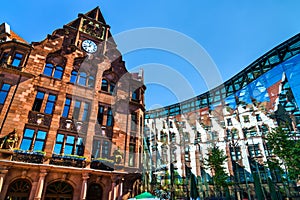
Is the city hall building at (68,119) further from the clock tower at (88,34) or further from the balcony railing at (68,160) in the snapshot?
the clock tower at (88,34)

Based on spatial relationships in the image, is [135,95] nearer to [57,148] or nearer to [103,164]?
[103,164]

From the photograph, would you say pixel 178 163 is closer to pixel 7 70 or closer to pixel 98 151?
pixel 98 151

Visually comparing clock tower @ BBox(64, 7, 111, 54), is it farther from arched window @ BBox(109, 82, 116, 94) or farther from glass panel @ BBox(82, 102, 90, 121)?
glass panel @ BBox(82, 102, 90, 121)

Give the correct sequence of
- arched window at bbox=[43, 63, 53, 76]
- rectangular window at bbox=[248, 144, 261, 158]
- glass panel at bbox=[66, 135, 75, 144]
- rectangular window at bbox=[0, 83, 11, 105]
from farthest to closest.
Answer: rectangular window at bbox=[248, 144, 261, 158] → arched window at bbox=[43, 63, 53, 76] → glass panel at bbox=[66, 135, 75, 144] → rectangular window at bbox=[0, 83, 11, 105]

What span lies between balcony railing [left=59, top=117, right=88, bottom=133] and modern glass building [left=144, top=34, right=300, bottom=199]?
9.96 metres

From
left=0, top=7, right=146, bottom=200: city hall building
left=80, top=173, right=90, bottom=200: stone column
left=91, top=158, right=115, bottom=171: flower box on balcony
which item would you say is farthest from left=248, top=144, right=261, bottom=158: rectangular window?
left=80, top=173, right=90, bottom=200: stone column

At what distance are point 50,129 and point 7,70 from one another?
662 centimetres

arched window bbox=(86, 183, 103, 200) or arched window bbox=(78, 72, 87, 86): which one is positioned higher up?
arched window bbox=(78, 72, 87, 86)

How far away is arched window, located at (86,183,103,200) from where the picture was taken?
15404mm

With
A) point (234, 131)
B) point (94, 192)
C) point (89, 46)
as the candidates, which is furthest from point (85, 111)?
point (234, 131)

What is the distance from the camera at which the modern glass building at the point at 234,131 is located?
77.6 ft

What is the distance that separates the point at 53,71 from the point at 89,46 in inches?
226

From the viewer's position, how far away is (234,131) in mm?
32656

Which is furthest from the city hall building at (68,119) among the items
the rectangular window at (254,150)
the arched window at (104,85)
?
the rectangular window at (254,150)
